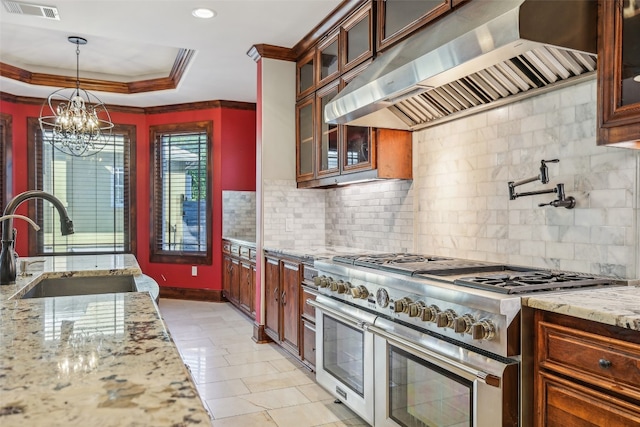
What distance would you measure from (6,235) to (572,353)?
2.08 m

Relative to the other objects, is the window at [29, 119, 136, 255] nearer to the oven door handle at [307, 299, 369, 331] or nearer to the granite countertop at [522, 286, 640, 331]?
the oven door handle at [307, 299, 369, 331]

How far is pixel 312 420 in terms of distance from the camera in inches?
103

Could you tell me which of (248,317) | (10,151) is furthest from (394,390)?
(10,151)

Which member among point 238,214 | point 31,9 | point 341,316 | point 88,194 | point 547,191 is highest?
point 31,9

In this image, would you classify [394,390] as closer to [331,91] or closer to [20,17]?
[331,91]

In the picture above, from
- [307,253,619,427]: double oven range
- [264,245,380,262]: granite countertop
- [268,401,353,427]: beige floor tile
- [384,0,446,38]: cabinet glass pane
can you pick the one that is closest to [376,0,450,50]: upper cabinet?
[384,0,446,38]: cabinet glass pane

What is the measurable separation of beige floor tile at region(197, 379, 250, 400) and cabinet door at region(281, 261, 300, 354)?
53cm

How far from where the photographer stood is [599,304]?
1.43 meters

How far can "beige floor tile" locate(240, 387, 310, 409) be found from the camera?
9.30 ft

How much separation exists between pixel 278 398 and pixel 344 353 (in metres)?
0.59

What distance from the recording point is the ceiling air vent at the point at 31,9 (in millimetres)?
3328

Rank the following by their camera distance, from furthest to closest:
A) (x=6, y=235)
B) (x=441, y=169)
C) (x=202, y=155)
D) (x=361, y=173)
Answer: (x=202, y=155) → (x=361, y=173) → (x=441, y=169) → (x=6, y=235)

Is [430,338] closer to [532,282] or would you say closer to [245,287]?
[532,282]

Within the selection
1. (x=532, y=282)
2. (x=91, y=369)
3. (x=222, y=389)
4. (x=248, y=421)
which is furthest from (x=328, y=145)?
(x=91, y=369)
